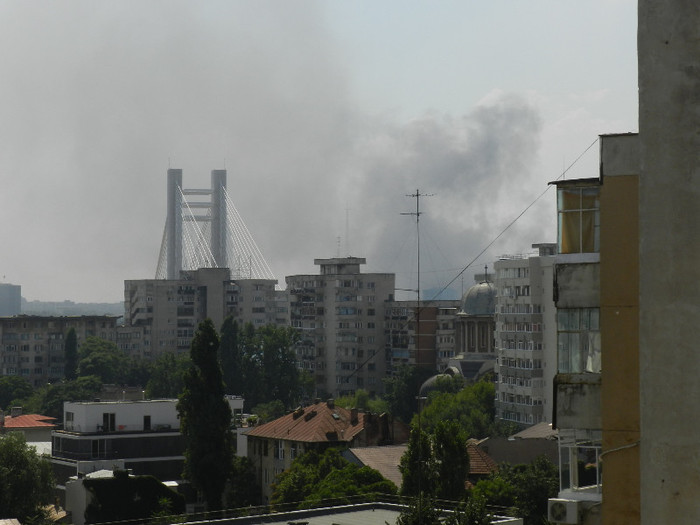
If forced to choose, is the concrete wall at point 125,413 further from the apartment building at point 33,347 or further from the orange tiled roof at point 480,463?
the apartment building at point 33,347

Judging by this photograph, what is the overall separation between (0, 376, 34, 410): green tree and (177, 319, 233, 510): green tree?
183 feet

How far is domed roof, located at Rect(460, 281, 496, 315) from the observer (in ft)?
327

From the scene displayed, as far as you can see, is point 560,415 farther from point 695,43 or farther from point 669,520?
point 695,43

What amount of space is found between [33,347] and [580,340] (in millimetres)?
124478

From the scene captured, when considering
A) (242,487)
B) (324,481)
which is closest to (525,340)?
(242,487)

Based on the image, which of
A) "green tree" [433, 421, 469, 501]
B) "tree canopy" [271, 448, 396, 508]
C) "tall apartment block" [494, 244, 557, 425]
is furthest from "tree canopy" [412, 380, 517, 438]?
"green tree" [433, 421, 469, 501]

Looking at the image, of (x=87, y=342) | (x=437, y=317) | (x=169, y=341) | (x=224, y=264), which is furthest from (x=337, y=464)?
(x=224, y=264)

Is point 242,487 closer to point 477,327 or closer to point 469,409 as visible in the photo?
point 469,409

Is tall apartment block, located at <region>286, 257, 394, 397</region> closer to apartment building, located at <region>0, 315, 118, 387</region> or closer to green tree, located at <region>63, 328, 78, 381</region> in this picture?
green tree, located at <region>63, 328, 78, 381</region>

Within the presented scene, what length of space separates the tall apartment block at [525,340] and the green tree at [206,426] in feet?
81.9

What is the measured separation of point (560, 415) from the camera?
32.3 ft

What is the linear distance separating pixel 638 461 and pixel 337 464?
3997 cm

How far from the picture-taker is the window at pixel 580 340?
9.71 meters

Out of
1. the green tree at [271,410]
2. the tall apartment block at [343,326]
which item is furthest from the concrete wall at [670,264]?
the tall apartment block at [343,326]
